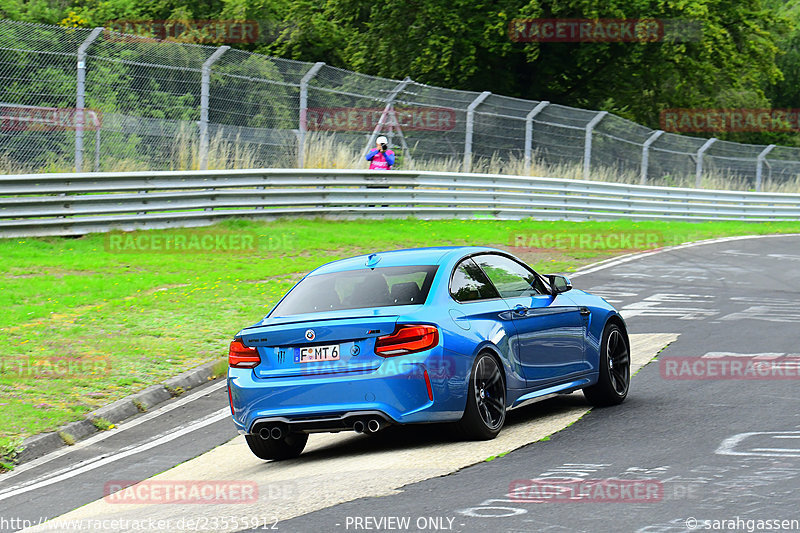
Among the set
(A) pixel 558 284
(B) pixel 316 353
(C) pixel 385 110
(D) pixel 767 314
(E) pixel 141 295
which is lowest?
(E) pixel 141 295

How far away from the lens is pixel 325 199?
77.0 feet

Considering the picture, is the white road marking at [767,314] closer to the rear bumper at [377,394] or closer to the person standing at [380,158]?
the rear bumper at [377,394]

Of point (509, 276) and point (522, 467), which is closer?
point (522, 467)

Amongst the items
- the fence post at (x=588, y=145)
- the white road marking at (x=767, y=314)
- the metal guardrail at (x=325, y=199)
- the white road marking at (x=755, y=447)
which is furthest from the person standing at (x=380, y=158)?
the white road marking at (x=755, y=447)

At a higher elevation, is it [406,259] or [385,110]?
[385,110]

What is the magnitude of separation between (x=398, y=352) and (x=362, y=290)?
80 cm

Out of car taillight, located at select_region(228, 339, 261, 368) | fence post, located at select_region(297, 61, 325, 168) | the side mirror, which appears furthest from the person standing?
car taillight, located at select_region(228, 339, 261, 368)

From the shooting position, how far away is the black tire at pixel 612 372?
9086 millimetres

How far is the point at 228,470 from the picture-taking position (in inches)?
305

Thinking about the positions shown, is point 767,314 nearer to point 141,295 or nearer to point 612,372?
point 612,372

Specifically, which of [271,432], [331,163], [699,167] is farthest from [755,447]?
[699,167]

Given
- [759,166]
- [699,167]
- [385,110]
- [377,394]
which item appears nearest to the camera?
[377,394]

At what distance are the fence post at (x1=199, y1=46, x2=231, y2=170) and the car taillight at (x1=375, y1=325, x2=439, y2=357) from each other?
576 inches

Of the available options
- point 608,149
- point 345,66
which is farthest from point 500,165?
point 345,66
